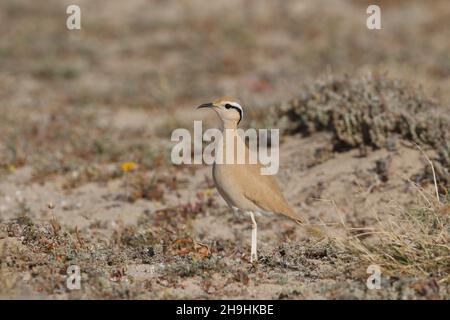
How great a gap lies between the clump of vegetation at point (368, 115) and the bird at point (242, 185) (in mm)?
2567

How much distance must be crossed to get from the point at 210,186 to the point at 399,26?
1087 cm

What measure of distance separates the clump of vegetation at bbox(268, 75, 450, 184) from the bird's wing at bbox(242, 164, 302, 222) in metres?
2.52

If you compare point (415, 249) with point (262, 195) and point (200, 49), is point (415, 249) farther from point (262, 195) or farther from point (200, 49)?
point (200, 49)

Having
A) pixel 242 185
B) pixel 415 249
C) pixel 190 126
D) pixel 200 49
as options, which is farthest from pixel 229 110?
pixel 200 49

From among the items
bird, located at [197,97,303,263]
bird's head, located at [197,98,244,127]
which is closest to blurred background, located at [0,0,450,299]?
bird, located at [197,97,303,263]

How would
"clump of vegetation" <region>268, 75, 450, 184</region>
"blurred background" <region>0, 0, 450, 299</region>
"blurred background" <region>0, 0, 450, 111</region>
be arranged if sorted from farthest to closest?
Result: 1. "blurred background" <region>0, 0, 450, 111</region>
2. "clump of vegetation" <region>268, 75, 450, 184</region>
3. "blurred background" <region>0, 0, 450, 299</region>

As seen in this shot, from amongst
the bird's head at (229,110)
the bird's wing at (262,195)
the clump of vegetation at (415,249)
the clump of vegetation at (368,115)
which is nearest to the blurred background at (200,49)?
the clump of vegetation at (368,115)

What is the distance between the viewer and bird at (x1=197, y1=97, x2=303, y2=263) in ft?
19.9

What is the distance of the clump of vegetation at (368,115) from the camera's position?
28.3 ft

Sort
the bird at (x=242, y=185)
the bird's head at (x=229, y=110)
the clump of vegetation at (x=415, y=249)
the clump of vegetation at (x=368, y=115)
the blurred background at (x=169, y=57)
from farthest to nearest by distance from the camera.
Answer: the blurred background at (x=169, y=57) → the clump of vegetation at (x=368, y=115) → the bird's head at (x=229, y=110) → the bird at (x=242, y=185) → the clump of vegetation at (x=415, y=249)

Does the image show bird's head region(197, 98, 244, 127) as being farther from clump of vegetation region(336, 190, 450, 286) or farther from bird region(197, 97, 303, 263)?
clump of vegetation region(336, 190, 450, 286)

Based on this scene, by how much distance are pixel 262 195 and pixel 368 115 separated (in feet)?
11.2

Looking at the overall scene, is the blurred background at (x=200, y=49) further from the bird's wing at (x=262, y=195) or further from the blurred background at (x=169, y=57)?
the bird's wing at (x=262, y=195)
